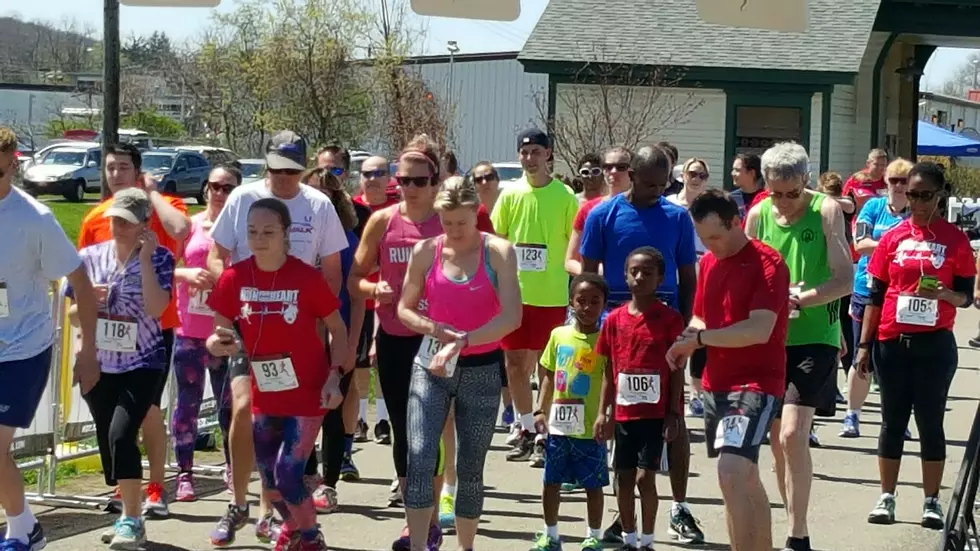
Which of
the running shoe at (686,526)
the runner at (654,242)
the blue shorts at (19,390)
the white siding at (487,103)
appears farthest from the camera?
the white siding at (487,103)

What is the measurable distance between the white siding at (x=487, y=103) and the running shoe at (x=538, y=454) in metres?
35.2

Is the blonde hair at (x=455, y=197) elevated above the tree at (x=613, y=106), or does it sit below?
below

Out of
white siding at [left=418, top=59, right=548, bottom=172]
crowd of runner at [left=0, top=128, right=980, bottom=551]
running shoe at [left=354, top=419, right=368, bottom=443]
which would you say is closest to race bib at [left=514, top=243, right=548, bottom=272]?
crowd of runner at [left=0, top=128, right=980, bottom=551]

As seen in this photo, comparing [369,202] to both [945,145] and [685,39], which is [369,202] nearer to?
[685,39]

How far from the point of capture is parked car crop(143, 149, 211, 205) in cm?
4522

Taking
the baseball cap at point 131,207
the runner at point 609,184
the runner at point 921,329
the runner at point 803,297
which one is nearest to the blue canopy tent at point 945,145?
the runner at point 609,184

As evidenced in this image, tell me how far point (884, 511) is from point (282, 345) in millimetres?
3763

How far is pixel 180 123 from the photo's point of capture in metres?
66.1

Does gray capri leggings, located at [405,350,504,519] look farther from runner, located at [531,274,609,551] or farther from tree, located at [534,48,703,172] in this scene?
tree, located at [534,48,703,172]

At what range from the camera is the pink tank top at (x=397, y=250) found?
763 centimetres

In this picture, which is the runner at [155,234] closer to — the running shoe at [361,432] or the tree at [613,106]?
the running shoe at [361,432]

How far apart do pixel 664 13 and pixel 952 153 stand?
12.6m

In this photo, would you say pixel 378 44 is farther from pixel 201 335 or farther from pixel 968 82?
pixel 968 82

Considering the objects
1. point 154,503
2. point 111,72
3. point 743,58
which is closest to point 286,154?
point 154,503
